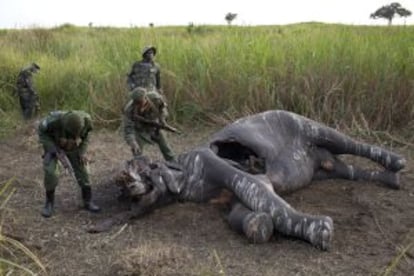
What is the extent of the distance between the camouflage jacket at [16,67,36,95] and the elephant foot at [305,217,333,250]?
21.6 feet

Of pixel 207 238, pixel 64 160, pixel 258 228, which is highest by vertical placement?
pixel 64 160

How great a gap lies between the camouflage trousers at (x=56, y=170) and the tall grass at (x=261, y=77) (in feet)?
10.9

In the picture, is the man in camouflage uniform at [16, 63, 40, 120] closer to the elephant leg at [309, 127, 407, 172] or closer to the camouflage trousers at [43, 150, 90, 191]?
the camouflage trousers at [43, 150, 90, 191]

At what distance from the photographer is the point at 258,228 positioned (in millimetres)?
4531

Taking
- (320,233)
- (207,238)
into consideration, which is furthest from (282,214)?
(207,238)

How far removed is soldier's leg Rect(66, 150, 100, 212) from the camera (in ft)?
17.8

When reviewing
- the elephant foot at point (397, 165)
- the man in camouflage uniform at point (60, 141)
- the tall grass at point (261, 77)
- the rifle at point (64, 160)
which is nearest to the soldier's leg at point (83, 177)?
the man in camouflage uniform at point (60, 141)

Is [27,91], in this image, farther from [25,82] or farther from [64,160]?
[64,160]

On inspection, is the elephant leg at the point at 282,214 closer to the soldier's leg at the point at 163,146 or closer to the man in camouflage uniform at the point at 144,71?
the soldier's leg at the point at 163,146

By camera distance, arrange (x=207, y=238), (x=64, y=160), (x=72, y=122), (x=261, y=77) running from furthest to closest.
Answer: (x=261, y=77) → (x=64, y=160) → (x=72, y=122) → (x=207, y=238)

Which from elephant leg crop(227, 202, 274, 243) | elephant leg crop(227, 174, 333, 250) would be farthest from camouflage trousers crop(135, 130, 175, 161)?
elephant leg crop(227, 202, 274, 243)

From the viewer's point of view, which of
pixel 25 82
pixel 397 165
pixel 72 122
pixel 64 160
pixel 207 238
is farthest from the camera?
pixel 25 82

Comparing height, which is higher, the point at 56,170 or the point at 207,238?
the point at 56,170

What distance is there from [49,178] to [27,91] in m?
5.05
